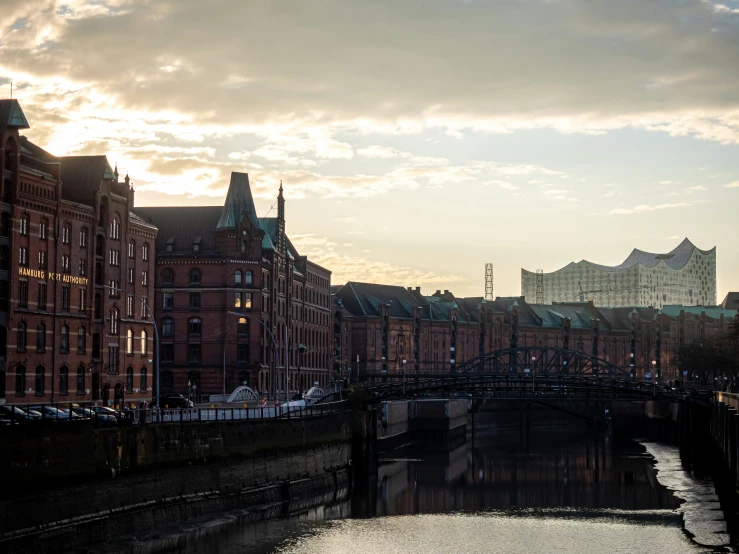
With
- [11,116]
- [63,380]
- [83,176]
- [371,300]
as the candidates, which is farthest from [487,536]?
[371,300]

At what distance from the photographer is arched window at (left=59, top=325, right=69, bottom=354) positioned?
91062 mm

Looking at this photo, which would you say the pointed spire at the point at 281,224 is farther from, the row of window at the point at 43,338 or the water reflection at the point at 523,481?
the row of window at the point at 43,338

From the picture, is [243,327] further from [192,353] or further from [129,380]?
[129,380]

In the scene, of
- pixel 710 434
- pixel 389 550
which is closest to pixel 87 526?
pixel 389 550

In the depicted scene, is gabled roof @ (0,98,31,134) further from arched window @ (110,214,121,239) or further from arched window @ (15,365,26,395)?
arched window @ (15,365,26,395)

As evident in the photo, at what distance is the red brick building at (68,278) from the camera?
84500 mm

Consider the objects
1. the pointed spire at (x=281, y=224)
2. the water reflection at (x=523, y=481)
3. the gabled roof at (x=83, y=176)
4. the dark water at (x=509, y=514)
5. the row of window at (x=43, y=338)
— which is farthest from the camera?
the pointed spire at (x=281, y=224)

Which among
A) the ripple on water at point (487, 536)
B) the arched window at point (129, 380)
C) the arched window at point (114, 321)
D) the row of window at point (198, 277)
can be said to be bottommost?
the ripple on water at point (487, 536)

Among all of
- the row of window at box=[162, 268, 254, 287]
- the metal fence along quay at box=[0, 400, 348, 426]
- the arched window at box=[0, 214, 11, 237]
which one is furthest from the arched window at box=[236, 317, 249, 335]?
the arched window at box=[0, 214, 11, 237]

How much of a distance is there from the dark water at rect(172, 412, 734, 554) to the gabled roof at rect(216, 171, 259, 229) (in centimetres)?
3337

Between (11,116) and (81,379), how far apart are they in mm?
22293

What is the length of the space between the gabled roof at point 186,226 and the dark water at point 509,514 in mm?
35123

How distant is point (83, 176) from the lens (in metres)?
99.3

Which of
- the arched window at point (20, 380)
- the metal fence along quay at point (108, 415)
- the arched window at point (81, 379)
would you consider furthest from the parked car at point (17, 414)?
the arched window at point (81, 379)
